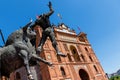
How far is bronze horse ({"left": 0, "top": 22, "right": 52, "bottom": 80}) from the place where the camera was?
475cm

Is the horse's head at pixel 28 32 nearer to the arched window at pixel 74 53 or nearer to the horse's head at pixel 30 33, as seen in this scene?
the horse's head at pixel 30 33

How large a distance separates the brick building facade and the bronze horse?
19.6 meters

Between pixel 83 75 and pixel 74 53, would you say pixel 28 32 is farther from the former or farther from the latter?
pixel 74 53

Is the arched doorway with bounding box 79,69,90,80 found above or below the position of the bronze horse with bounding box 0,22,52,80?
above

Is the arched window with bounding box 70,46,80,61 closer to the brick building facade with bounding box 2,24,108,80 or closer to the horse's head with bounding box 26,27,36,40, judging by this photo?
the brick building facade with bounding box 2,24,108,80

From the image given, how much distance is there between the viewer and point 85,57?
33562mm

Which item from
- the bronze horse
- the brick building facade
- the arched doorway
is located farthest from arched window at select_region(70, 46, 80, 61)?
the bronze horse

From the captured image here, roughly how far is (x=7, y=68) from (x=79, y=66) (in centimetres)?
2650

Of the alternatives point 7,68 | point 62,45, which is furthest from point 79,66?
point 7,68

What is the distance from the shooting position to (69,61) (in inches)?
1172

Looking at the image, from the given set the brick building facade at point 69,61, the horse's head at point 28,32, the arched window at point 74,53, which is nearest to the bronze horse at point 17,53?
the horse's head at point 28,32

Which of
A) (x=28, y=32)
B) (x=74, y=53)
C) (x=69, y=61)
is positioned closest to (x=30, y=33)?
(x=28, y=32)

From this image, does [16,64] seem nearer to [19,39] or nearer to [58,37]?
[19,39]

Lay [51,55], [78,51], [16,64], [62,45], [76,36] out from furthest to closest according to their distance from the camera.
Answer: [76,36]
[78,51]
[62,45]
[51,55]
[16,64]
